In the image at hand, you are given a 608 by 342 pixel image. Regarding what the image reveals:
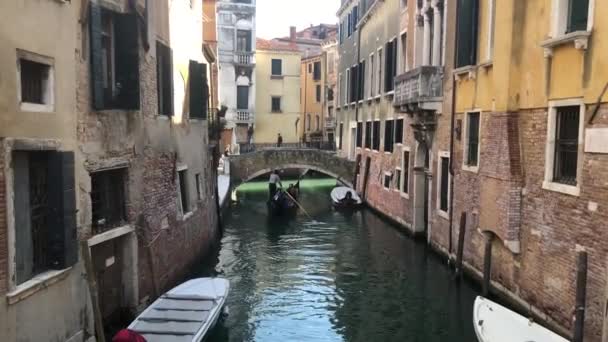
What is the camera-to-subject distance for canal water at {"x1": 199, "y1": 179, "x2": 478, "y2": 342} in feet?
26.6

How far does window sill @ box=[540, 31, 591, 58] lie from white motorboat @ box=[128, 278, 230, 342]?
18.1ft

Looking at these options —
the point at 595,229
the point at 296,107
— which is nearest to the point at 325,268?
the point at 595,229

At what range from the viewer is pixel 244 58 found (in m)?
30.7

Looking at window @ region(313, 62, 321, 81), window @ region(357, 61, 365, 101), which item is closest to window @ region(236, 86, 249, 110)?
window @ region(313, 62, 321, 81)

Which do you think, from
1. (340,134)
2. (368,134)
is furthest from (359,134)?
(340,134)

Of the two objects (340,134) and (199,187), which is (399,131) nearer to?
(199,187)

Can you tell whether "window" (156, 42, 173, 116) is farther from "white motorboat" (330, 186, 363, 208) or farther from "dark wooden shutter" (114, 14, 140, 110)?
"white motorboat" (330, 186, 363, 208)

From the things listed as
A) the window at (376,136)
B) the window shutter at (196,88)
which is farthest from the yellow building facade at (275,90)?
the window shutter at (196,88)

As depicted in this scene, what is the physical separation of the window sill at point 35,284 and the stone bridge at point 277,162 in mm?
17334

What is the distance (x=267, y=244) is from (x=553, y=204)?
849 centimetres

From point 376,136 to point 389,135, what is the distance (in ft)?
5.37

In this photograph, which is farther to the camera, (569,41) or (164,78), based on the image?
(164,78)

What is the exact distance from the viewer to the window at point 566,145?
6750 mm

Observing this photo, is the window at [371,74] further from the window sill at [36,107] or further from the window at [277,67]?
the window at [277,67]
